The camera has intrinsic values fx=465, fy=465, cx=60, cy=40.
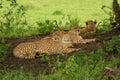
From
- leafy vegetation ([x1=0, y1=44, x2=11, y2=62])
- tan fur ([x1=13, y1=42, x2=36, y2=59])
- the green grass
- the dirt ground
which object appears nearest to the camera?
the dirt ground

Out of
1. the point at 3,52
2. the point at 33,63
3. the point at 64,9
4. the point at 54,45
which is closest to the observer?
the point at 33,63

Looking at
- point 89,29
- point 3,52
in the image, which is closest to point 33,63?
point 3,52

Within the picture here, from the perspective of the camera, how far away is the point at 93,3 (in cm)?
1521

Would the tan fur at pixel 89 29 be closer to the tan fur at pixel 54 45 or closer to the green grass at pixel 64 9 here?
the tan fur at pixel 54 45

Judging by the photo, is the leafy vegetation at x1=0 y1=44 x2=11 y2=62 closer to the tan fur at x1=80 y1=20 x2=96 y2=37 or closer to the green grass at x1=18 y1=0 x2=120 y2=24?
the tan fur at x1=80 y1=20 x2=96 y2=37

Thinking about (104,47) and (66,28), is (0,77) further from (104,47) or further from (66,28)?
(66,28)

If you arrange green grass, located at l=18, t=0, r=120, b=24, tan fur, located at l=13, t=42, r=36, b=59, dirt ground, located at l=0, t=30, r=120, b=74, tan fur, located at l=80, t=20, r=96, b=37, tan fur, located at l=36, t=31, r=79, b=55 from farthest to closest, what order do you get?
green grass, located at l=18, t=0, r=120, b=24, tan fur, located at l=80, t=20, r=96, b=37, tan fur, located at l=36, t=31, r=79, b=55, tan fur, located at l=13, t=42, r=36, b=59, dirt ground, located at l=0, t=30, r=120, b=74

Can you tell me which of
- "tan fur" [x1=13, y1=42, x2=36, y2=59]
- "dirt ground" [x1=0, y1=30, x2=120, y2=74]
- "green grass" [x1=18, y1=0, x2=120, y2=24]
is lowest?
"green grass" [x1=18, y1=0, x2=120, y2=24]

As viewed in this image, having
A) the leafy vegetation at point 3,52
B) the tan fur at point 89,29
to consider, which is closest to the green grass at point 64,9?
the tan fur at point 89,29

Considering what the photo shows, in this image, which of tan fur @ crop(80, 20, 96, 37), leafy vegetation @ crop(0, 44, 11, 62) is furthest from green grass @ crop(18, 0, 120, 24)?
leafy vegetation @ crop(0, 44, 11, 62)

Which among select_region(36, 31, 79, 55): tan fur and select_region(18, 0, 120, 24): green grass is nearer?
select_region(36, 31, 79, 55): tan fur

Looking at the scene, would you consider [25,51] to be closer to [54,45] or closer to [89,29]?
[54,45]

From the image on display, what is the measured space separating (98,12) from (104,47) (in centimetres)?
674

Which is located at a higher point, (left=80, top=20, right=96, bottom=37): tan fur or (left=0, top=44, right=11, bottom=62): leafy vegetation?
(left=80, top=20, right=96, bottom=37): tan fur
